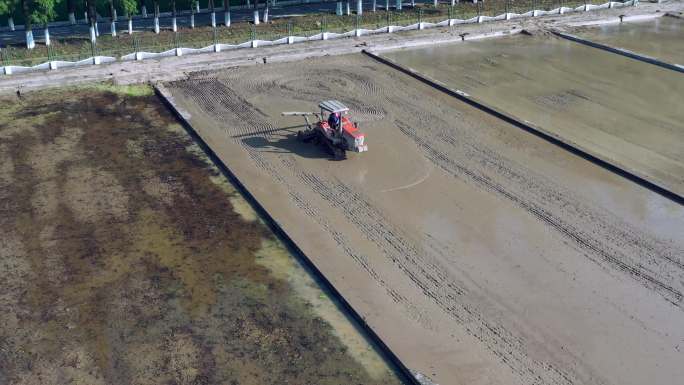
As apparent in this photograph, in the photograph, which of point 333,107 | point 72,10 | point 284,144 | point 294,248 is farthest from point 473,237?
point 72,10

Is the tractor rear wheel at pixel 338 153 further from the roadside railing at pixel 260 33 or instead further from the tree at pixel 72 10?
the tree at pixel 72 10

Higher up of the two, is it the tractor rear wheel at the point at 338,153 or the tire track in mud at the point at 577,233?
the tractor rear wheel at the point at 338,153

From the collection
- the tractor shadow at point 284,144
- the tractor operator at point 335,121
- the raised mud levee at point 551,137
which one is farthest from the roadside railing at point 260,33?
the tractor operator at point 335,121

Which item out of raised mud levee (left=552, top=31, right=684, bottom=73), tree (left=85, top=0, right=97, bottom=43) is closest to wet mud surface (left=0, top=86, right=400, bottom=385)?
tree (left=85, top=0, right=97, bottom=43)

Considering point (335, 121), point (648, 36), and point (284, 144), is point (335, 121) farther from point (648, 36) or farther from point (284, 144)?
point (648, 36)

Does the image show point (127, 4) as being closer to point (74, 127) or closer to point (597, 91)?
point (74, 127)

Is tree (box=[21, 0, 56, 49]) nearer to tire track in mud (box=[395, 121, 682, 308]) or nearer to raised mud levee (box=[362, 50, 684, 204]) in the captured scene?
raised mud levee (box=[362, 50, 684, 204])
